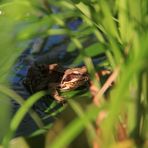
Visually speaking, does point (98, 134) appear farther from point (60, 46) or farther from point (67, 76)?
point (60, 46)

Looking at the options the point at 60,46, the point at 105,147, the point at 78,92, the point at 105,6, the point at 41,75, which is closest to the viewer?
the point at 105,147

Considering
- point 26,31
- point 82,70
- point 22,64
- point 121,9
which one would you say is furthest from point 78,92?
point 26,31

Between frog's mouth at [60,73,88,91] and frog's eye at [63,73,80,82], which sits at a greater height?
frog's eye at [63,73,80,82]

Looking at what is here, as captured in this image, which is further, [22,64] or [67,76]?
[22,64]

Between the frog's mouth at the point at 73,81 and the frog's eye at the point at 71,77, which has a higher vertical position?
the frog's eye at the point at 71,77

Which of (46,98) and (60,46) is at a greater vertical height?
(60,46)

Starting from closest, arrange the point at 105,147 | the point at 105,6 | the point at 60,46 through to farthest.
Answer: the point at 105,147
the point at 105,6
the point at 60,46
